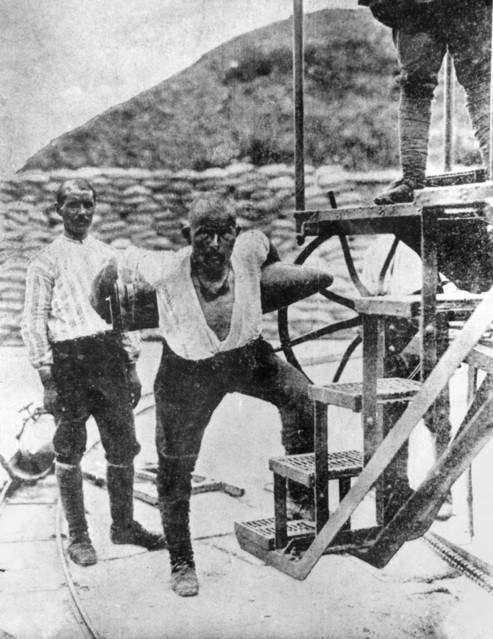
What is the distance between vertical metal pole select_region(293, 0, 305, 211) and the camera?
399cm

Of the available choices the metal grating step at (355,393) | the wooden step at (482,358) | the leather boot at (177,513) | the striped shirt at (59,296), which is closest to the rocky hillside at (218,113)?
the striped shirt at (59,296)

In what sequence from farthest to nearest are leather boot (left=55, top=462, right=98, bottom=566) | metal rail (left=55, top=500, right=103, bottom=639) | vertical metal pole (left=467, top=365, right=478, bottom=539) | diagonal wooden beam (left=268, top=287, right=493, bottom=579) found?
vertical metal pole (left=467, top=365, right=478, bottom=539)
leather boot (left=55, top=462, right=98, bottom=566)
metal rail (left=55, top=500, right=103, bottom=639)
diagonal wooden beam (left=268, top=287, right=493, bottom=579)

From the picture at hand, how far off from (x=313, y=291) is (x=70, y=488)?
165 cm

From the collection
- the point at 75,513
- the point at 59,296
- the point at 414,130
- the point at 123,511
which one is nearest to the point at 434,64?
the point at 414,130

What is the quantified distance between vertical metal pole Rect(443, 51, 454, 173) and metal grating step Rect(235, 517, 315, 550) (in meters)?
2.36

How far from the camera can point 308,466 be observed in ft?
12.3

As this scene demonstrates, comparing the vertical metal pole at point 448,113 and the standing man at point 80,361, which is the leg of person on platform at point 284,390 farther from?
the vertical metal pole at point 448,113

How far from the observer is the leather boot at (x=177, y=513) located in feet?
13.3

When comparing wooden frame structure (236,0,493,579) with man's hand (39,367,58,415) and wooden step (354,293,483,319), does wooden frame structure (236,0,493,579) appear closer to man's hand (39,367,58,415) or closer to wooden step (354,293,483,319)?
wooden step (354,293,483,319)

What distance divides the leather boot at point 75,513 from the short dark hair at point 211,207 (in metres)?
1.51

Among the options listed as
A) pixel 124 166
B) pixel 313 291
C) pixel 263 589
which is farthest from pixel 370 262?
pixel 263 589

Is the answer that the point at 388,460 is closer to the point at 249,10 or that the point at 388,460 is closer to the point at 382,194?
the point at 382,194

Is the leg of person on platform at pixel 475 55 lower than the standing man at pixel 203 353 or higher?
higher

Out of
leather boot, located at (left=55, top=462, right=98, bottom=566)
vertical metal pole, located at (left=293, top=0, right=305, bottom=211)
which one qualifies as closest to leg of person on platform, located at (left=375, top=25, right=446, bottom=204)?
vertical metal pole, located at (left=293, top=0, right=305, bottom=211)
